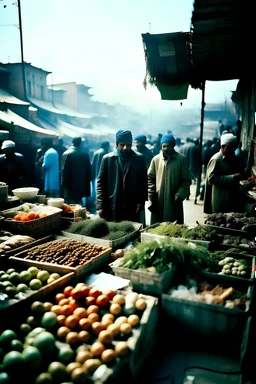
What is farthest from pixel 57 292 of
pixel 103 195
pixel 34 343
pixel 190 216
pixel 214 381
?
pixel 190 216

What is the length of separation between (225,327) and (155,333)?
1.88 ft

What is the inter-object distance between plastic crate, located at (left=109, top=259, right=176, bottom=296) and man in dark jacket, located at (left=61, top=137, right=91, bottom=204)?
4.37 meters

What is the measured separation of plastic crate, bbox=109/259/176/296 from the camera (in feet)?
8.48

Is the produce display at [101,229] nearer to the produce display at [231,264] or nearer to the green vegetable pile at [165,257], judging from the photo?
the green vegetable pile at [165,257]

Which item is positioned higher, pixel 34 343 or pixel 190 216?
pixel 34 343

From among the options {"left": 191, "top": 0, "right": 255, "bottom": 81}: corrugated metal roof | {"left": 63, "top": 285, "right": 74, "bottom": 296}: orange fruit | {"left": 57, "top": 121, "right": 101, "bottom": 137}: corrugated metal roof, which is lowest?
{"left": 63, "top": 285, "right": 74, "bottom": 296}: orange fruit

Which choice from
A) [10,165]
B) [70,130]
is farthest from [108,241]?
[70,130]

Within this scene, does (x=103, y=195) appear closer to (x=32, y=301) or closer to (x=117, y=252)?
(x=117, y=252)

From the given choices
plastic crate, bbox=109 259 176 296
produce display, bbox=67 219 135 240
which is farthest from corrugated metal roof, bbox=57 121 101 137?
plastic crate, bbox=109 259 176 296

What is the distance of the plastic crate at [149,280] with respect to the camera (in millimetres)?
2586

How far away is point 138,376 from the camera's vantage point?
2.19 metres

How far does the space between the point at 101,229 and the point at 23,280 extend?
130cm

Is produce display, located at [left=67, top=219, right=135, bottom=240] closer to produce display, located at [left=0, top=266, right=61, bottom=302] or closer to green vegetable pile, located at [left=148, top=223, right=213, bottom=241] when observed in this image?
green vegetable pile, located at [left=148, top=223, right=213, bottom=241]

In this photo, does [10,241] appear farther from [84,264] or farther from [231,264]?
[231,264]
